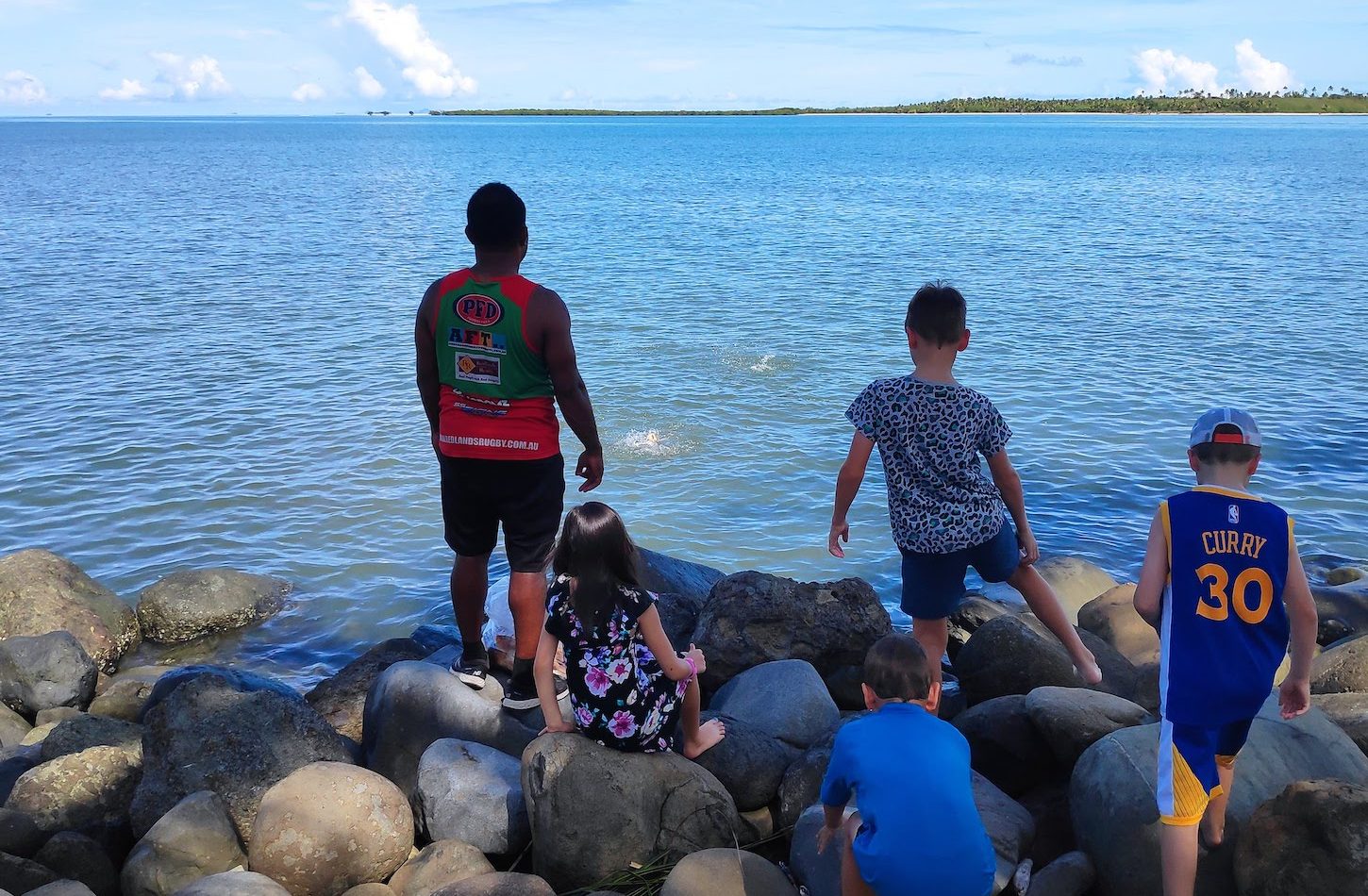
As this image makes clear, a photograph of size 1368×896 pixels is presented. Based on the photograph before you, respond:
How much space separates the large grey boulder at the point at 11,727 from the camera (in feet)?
22.0

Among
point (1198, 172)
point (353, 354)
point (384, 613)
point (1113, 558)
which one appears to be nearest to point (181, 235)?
point (353, 354)

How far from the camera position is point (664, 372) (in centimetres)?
1642

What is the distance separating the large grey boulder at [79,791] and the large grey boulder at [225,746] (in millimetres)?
264

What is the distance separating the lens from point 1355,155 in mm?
75500

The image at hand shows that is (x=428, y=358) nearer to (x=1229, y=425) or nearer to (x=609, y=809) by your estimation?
(x=609, y=809)

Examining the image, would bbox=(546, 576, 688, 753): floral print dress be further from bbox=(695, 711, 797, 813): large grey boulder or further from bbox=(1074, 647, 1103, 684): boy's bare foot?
bbox=(1074, 647, 1103, 684): boy's bare foot

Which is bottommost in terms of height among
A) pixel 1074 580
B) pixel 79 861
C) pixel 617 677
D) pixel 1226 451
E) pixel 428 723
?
pixel 1074 580

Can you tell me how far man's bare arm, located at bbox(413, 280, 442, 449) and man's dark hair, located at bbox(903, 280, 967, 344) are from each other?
2.17 metres

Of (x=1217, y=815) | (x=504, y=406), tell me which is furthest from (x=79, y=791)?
(x=1217, y=815)

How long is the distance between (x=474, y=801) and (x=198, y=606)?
16.7ft

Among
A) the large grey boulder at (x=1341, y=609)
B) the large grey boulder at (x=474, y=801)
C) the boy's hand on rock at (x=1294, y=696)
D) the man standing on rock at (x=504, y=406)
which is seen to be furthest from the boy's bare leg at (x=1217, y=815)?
the large grey boulder at (x=1341, y=609)

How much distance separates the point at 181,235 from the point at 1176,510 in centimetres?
3535

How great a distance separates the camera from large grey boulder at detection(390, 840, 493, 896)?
4.40 metres

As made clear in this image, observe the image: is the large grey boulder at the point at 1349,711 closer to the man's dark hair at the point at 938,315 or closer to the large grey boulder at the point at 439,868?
the man's dark hair at the point at 938,315
